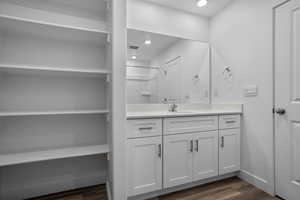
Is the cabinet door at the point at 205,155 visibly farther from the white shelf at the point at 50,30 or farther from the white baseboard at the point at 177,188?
the white shelf at the point at 50,30

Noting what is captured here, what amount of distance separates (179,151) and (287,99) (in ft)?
4.04

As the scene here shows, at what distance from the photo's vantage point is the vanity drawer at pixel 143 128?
4.87ft

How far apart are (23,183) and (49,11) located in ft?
6.21

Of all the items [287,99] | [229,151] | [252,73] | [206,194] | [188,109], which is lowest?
[206,194]

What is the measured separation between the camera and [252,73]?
1.91 m

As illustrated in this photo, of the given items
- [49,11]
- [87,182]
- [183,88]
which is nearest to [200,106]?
[183,88]

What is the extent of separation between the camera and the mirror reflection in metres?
2.14

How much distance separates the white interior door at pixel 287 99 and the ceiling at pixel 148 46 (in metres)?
1.27

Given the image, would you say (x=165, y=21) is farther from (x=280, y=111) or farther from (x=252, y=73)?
(x=280, y=111)

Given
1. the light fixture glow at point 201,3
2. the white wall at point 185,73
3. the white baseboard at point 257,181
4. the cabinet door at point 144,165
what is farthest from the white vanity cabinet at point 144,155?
the light fixture glow at point 201,3

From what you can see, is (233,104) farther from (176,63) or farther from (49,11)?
(49,11)

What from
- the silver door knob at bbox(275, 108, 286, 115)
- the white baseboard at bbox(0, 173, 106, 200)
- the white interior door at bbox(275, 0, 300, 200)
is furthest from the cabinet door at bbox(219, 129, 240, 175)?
the white baseboard at bbox(0, 173, 106, 200)

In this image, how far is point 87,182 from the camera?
6.13ft

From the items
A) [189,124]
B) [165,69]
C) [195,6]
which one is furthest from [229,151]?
[195,6]
